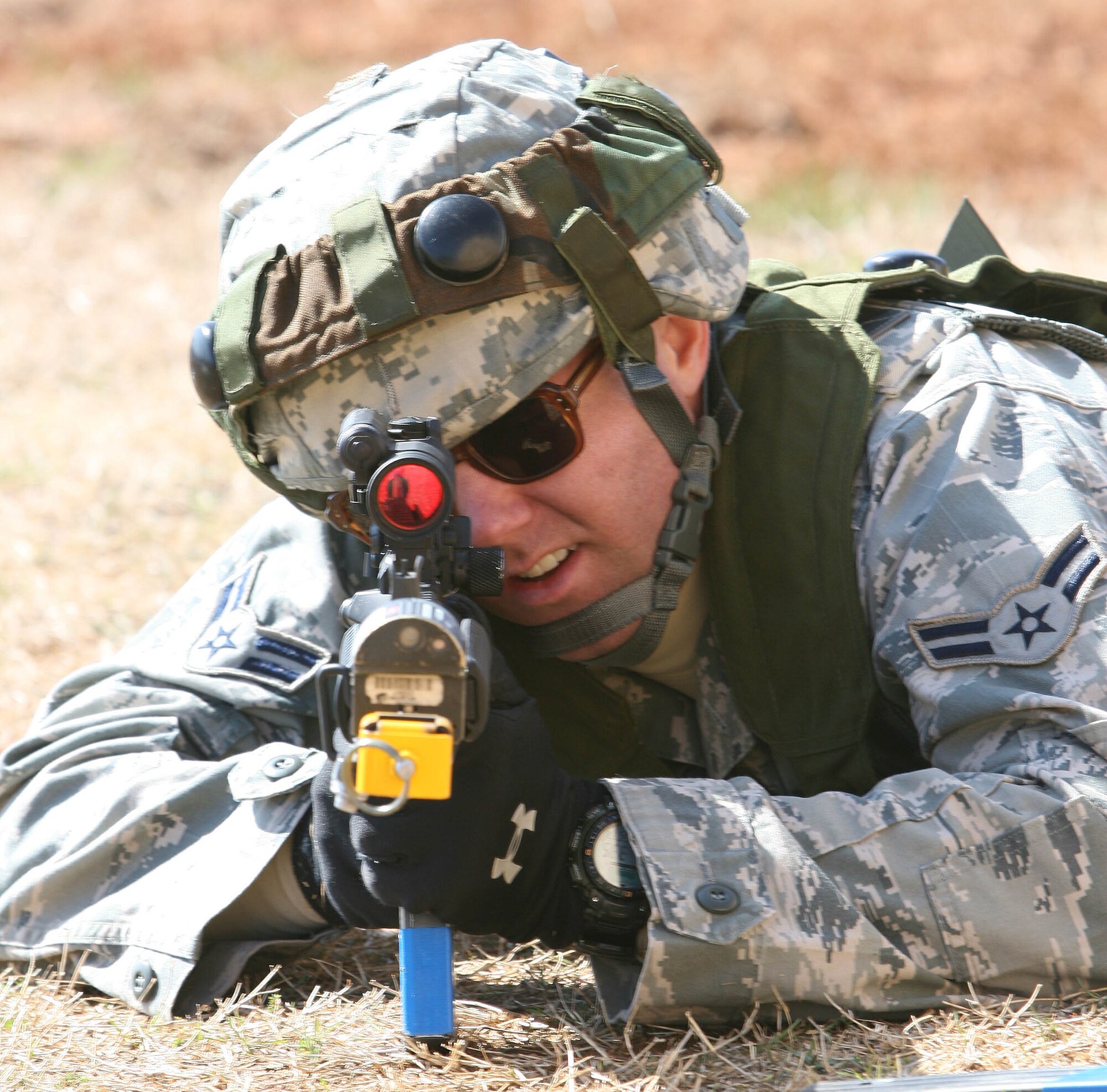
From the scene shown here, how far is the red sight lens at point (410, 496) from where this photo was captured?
2090 mm

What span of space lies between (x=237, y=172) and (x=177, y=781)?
10.7 m

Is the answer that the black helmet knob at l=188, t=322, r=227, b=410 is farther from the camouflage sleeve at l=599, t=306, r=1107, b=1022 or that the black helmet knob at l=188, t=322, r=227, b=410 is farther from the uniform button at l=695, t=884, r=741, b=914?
the uniform button at l=695, t=884, r=741, b=914

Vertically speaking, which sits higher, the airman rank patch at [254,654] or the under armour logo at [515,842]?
the airman rank patch at [254,654]

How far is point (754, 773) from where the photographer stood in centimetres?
306

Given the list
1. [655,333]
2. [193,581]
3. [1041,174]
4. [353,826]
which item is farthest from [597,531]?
[1041,174]

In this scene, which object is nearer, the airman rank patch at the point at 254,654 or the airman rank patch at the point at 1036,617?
the airman rank patch at the point at 1036,617

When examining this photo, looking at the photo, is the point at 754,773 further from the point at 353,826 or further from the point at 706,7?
the point at 706,7

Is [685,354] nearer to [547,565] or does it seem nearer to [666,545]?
[666,545]

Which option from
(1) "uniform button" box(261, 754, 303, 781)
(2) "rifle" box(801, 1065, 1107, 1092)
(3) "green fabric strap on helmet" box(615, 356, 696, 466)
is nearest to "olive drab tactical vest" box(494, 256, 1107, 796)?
(3) "green fabric strap on helmet" box(615, 356, 696, 466)

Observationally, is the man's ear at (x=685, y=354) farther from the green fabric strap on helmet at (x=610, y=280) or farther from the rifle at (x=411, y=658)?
the rifle at (x=411, y=658)

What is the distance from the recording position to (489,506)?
2643 mm

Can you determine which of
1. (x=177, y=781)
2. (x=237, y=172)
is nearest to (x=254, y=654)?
(x=177, y=781)

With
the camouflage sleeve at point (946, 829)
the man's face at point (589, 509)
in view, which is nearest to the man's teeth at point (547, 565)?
the man's face at point (589, 509)

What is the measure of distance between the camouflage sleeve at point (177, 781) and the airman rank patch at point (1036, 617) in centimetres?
114
